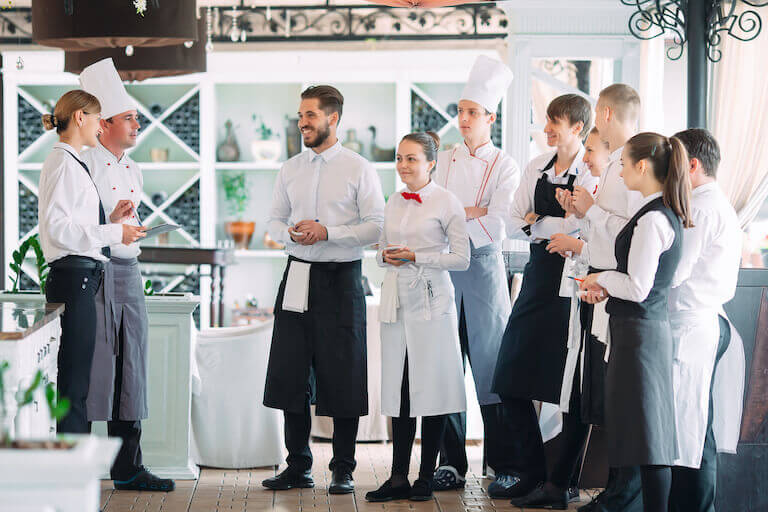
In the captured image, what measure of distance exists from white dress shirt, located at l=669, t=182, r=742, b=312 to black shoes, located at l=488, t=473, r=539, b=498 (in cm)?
110

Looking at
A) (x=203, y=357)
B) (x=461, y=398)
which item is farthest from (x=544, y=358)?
(x=203, y=357)

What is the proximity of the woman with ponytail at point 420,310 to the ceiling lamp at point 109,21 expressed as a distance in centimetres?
106

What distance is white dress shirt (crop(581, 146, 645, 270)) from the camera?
3170 millimetres

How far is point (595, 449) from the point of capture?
3.97 m

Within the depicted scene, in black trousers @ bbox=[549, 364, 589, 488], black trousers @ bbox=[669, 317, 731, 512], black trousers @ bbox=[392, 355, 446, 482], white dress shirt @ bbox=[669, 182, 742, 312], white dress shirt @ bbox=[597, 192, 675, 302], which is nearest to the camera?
white dress shirt @ bbox=[597, 192, 675, 302]

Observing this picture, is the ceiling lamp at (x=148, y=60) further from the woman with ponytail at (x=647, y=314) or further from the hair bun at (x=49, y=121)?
the woman with ponytail at (x=647, y=314)

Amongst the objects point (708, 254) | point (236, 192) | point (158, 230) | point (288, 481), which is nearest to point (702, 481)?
point (708, 254)

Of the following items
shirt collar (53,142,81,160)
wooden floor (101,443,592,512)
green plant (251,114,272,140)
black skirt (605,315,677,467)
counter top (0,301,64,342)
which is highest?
green plant (251,114,272,140)

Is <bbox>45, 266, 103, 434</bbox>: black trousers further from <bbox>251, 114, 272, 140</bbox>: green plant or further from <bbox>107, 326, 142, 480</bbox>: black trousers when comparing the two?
<bbox>251, 114, 272, 140</bbox>: green plant

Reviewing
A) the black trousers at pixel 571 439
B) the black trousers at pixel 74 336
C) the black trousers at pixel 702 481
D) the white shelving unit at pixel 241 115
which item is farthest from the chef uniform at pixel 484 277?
the white shelving unit at pixel 241 115

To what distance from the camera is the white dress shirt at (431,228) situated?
3.64 metres

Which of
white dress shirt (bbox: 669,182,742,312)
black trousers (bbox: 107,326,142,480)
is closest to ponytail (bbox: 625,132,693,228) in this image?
white dress shirt (bbox: 669,182,742,312)

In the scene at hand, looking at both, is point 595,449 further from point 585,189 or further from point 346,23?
point 346,23

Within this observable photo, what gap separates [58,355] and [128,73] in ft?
5.77
